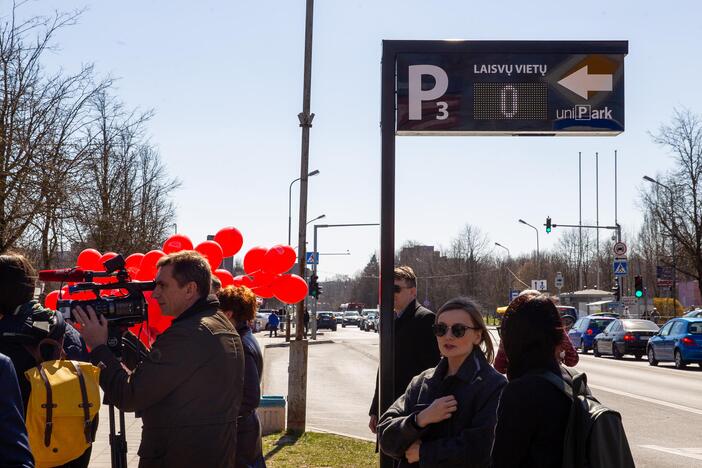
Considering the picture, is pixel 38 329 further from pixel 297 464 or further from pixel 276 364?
pixel 276 364

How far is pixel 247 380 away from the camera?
5398 millimetres

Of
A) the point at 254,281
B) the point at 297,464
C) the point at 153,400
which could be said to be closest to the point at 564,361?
the point at 153,400

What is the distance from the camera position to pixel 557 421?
305cm

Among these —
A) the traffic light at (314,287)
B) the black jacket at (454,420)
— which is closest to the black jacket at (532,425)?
the black jacket at (454,420)

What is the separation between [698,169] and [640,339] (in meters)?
12.3

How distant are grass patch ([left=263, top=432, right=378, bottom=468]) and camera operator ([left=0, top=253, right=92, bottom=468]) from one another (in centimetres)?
549

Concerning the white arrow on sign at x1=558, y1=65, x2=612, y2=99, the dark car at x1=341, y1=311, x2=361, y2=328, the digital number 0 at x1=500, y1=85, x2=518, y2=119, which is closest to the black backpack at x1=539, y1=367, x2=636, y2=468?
the digital number 0 at x1=500, y1=85, x2=518, y2=119

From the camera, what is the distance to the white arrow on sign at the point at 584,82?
694 centimetres

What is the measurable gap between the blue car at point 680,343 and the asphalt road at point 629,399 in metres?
0.41

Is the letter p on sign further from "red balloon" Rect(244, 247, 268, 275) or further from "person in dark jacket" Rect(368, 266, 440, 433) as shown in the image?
"red balloon" Rect(244, 247, 268, 275)

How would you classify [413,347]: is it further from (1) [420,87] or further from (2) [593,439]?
(2) [593,439]

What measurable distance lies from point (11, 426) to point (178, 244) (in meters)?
5.88

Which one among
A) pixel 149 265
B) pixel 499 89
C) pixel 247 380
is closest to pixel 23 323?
pixel 247 380

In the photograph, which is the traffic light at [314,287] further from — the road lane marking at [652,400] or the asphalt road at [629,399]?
the road lane marking at [652,400]
